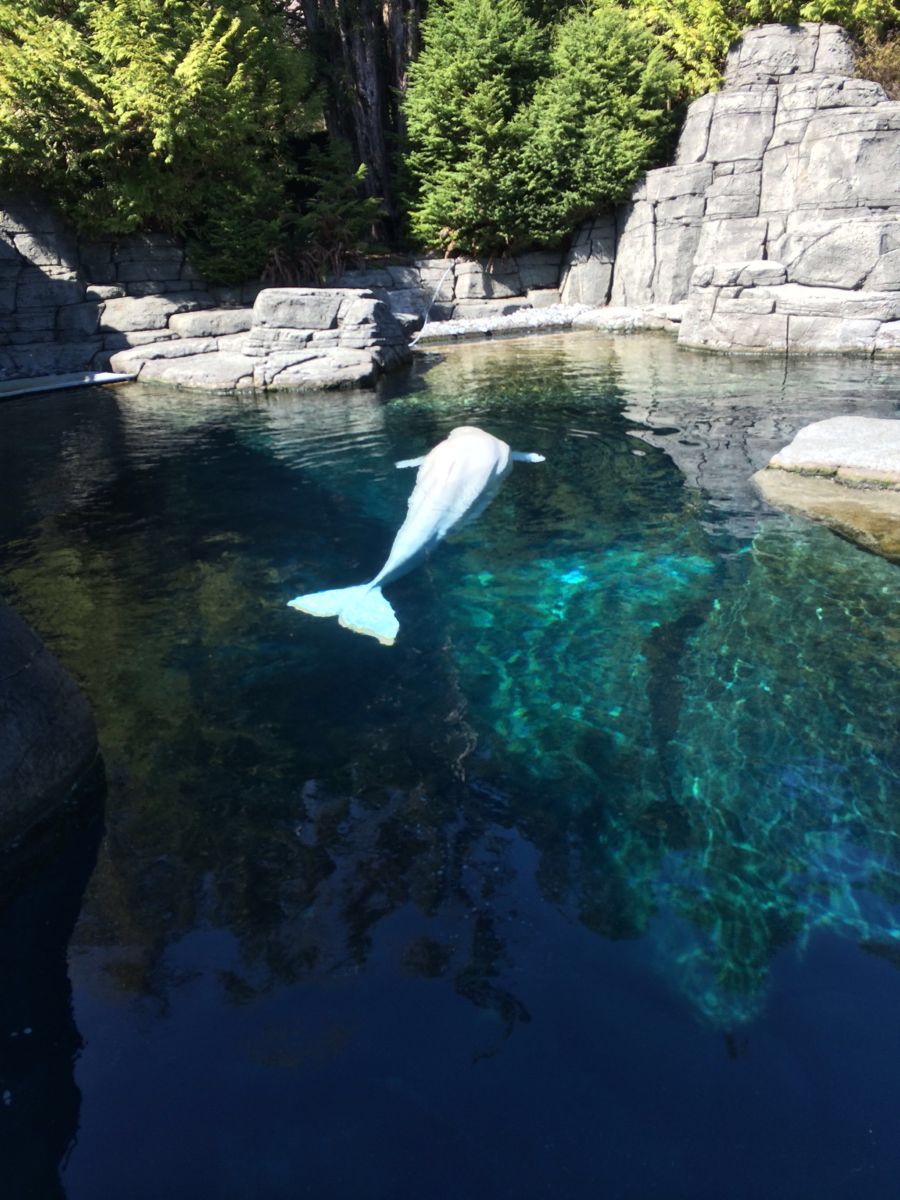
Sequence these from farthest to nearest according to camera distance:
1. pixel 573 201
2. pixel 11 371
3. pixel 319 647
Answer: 1. pixel 573 201
2. pixel 11 371
3. pixel 319 647

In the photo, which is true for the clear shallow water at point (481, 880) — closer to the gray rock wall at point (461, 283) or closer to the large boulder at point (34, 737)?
the large boulder at point (34, 737)

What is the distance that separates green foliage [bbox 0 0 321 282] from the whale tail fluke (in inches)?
644

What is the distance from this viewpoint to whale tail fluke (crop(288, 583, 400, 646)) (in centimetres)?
495

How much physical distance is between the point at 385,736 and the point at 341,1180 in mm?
2190

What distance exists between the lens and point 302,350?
14773 mm

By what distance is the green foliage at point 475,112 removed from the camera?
21.0 m

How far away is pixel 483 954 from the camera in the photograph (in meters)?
3.03

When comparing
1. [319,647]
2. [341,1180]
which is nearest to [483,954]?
[341,1180]

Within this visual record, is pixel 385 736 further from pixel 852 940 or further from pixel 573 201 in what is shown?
pixel 573 201

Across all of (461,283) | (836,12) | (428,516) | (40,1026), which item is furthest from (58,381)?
(836,12)

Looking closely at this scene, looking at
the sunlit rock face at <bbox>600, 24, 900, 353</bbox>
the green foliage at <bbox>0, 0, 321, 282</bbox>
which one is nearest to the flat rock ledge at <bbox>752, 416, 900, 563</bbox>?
the sunlit rock face at <bbox>600, 24, 900, 353</bbox>

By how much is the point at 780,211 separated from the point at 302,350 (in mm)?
10478

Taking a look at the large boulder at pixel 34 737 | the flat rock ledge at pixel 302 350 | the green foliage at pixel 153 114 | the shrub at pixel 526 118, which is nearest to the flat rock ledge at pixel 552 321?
the shrub at pixel 526 118

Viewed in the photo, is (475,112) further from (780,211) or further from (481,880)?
(481,880)
